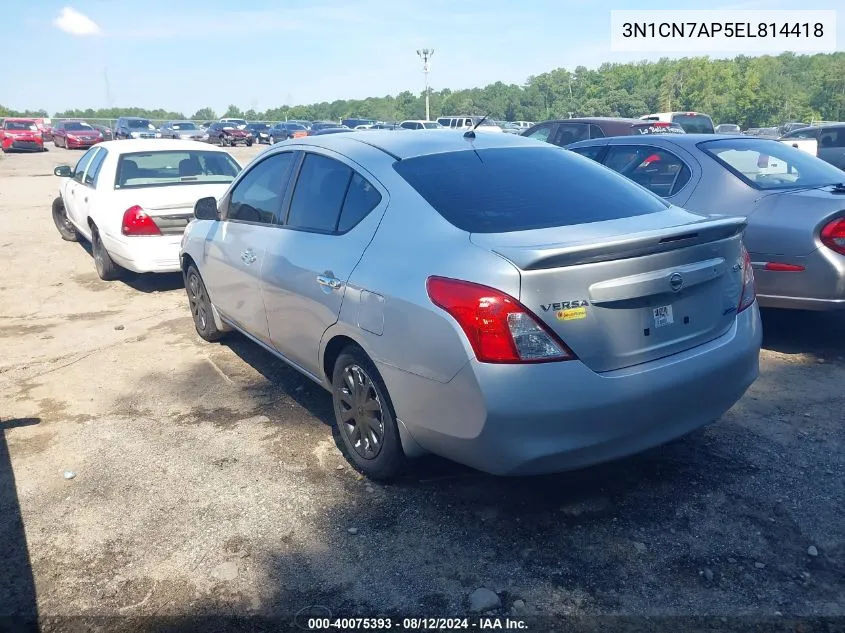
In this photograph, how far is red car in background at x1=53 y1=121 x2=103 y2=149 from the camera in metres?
42.4

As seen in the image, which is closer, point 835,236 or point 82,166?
point 835,236

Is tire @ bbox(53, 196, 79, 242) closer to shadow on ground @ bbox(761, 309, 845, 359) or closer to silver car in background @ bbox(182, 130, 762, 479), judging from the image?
silver car in background @ bbox(182, 130, 762, 479)

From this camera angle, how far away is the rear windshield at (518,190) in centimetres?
328

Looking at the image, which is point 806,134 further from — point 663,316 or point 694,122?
point 663,316

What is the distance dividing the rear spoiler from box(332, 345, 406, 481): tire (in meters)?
0.96

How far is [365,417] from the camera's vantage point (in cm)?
356

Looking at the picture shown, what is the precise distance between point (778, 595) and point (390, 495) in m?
1.72

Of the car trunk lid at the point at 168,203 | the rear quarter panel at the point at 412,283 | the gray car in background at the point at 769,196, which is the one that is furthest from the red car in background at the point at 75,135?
the rear quarter panel at the point at 412,283

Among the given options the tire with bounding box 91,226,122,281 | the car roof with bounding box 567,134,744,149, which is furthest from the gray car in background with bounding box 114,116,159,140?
the car roof with bounding box 567,134,744,149

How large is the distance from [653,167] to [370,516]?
4.13 meters

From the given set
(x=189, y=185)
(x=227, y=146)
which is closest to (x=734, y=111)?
(x=227, y=146)

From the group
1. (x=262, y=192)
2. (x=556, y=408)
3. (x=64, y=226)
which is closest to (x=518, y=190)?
(x=556, y=408)

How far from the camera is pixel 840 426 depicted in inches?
159

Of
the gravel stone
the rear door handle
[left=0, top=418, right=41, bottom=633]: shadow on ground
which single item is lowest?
the gravel stone
